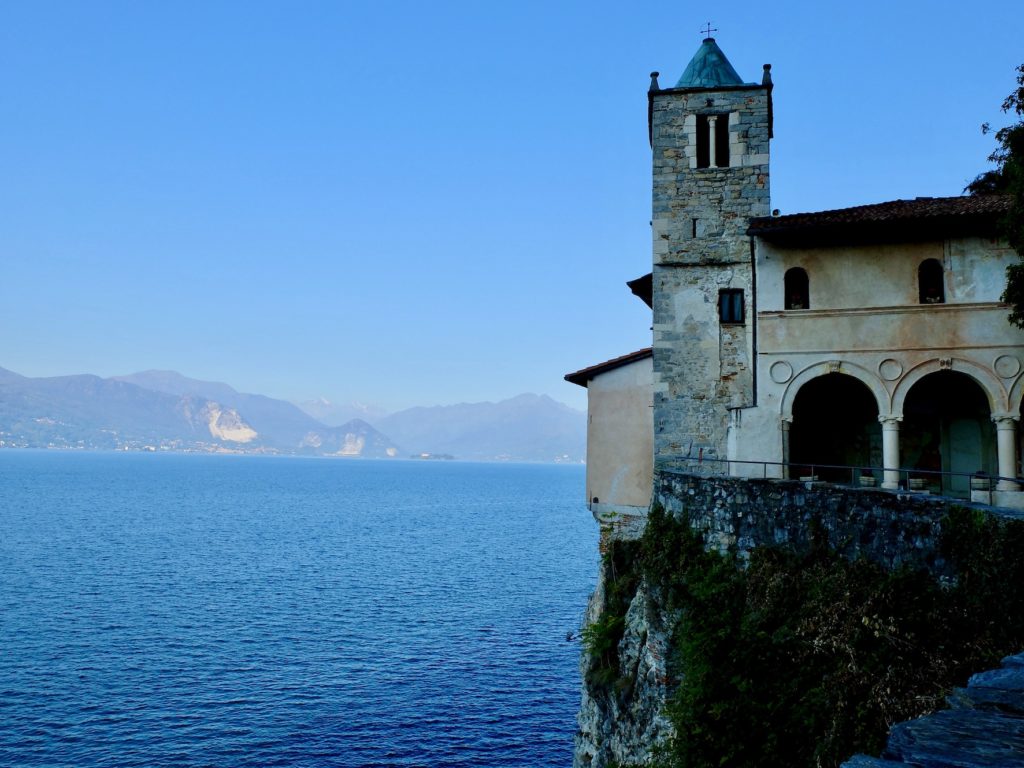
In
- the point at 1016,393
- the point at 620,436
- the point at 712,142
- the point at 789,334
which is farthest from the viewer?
the point at 620,436

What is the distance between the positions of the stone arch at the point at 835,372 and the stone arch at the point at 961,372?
1.02 ft

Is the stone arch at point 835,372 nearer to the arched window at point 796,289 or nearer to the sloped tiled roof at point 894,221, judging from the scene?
the arched window at point 796,289

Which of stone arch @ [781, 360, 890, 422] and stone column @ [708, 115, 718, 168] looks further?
stone column @ [708, 115, 718, 168]

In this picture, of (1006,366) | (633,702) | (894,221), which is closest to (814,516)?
(633,702)

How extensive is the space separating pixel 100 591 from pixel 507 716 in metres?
33.3

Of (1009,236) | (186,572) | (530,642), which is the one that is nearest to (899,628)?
(1009,236)

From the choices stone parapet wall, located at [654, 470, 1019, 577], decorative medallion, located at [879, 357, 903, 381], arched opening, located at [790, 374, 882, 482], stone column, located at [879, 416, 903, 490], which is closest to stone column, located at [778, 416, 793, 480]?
arched opening, located at [790, 374, 882, 482]

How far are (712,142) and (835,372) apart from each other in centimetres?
826

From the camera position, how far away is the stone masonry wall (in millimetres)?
23719

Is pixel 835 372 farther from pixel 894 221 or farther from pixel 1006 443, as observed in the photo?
pixel 1006 443

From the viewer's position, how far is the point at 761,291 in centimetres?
2331

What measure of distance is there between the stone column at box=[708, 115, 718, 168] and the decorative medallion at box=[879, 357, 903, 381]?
8.00m

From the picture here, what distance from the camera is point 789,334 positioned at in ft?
75.3

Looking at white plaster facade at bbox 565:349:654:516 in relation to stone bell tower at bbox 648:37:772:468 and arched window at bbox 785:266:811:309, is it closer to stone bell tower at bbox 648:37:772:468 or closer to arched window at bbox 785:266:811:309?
stone bell tower at bbox 648:37:772:468
